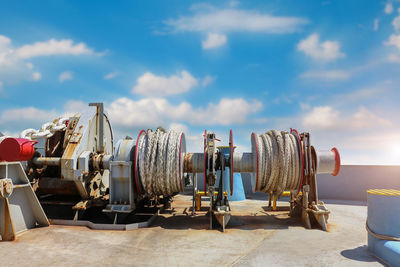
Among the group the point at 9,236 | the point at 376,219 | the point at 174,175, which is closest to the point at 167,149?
the point at 174,175

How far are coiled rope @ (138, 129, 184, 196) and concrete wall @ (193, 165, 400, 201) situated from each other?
18.6ft

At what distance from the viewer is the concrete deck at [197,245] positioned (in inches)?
166

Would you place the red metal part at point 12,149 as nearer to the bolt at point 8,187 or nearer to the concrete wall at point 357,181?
the bolt at point 8,187

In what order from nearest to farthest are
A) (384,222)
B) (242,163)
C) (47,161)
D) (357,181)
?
(384,222), (242,163), (47,161), (357,181)

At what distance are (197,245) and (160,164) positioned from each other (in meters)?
1.96

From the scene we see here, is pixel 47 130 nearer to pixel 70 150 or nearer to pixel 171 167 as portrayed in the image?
pixel 70 150

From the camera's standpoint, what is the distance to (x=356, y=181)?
1070 cm

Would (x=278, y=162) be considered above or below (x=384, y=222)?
above

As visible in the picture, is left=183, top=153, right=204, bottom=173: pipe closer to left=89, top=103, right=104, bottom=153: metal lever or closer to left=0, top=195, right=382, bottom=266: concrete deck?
left=0, top=195, right=382, bottom=266: concrete deck

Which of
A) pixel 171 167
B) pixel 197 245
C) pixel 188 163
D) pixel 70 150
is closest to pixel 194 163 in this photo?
pixel 188 163

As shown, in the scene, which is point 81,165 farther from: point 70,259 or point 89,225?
point 70,259

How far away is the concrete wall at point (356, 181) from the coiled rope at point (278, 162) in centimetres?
498

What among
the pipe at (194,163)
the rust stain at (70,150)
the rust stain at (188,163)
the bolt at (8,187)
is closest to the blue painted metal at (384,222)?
the pipe at (194,163)

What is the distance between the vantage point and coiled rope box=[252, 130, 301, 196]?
20.2ft
